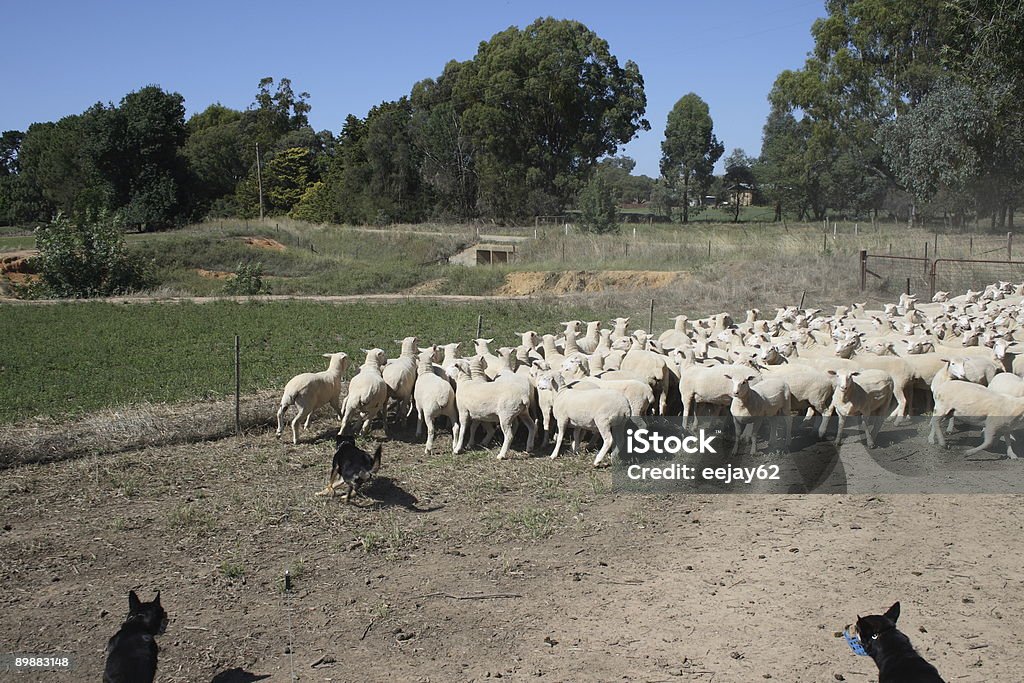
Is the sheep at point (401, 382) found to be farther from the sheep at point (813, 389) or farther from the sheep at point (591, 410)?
the sheep at point (813, 389)

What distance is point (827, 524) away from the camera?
812 centimetres

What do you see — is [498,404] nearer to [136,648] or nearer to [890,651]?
[136,648]

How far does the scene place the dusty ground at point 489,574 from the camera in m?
5.88

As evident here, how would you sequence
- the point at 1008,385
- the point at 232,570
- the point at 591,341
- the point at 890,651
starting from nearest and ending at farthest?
the point at 890,651, the point at 232,570, the point at 1008,385, the point at 591,341

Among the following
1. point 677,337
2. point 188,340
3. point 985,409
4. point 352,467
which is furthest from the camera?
point 188,340

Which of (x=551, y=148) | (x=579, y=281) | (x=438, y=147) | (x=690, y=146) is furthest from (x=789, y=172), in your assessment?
(x=579, y=281)

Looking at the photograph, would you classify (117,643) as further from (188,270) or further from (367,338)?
(188,270)

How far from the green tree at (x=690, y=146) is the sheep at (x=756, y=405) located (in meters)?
64.8

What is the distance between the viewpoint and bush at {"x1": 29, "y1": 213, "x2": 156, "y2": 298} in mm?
29953

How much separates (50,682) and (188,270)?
124 feet

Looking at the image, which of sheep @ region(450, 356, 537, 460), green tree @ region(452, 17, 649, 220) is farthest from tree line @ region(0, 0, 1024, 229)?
sheep @ region(450, 356, 537, 460)

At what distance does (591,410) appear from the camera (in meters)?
9.86

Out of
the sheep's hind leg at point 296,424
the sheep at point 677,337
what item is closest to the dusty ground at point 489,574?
the sheep's hind leg at point 296,424

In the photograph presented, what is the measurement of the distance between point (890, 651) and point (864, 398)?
5866 mm
